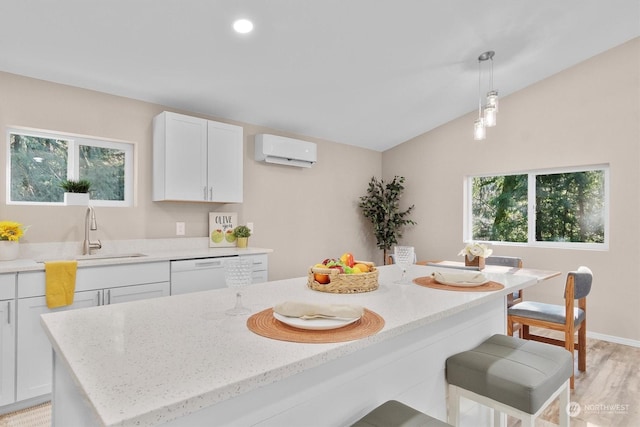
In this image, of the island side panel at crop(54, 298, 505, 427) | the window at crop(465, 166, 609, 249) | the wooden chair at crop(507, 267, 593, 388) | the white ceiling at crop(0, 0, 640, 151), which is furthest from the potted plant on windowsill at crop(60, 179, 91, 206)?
the window at crop(465, 166, 609, 249)

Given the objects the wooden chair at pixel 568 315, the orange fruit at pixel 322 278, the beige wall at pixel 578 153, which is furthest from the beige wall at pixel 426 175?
the orange fruit at pixel 322 278

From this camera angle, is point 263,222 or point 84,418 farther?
point 263,222

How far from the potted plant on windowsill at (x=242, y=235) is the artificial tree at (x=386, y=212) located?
6.72 feet

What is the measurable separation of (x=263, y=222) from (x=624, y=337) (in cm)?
376

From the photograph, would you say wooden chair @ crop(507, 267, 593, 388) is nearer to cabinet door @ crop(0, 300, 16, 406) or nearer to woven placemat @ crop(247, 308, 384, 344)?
woven placemat @ crop(247, 308, 384, 344)

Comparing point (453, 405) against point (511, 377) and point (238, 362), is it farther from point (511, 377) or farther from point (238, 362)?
point (238, 362)

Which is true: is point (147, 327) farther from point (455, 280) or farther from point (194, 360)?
point (455, 280)

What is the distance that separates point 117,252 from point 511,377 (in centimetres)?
295

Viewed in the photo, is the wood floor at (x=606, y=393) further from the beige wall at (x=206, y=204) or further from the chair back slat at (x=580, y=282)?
the beige wall at (x=206, y=204)

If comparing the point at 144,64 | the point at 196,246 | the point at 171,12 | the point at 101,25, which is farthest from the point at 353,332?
the point at 196,246

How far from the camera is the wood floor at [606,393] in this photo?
2.24m

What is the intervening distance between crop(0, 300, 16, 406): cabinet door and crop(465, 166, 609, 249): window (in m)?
4.50

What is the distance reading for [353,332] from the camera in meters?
1.01

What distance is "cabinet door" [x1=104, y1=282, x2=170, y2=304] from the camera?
2516mm
